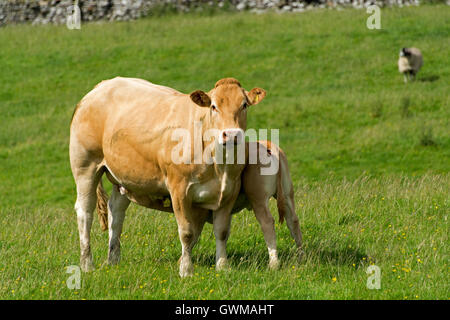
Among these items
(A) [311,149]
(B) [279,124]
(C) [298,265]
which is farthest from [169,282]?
(B) [279,124]

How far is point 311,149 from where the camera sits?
70.8 ft

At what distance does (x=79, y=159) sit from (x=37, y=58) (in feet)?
81.1

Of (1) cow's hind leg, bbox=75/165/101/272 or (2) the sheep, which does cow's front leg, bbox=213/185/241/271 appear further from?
(2) the sheep

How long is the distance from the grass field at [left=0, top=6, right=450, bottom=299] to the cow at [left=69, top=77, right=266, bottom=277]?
529mm

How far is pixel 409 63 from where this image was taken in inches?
1038

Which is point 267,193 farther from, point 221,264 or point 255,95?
point 255,95

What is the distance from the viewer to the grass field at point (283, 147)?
763 centimetres

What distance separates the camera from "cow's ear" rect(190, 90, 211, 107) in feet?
24.6

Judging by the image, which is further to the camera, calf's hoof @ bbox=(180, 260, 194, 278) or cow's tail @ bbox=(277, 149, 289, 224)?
cow's tail @ bbox=(277, 149, 289, 224)

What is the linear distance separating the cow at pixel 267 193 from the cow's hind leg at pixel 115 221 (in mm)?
1725

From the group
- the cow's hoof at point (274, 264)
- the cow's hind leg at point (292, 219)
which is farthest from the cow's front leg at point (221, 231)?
the cow's hind leg at point (292, 219)

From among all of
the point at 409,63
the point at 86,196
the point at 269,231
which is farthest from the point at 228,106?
the point at 409,63

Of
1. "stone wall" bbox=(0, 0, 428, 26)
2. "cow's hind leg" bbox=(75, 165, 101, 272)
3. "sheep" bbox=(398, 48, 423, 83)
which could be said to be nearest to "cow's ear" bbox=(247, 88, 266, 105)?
"cow's hind leg" bbox=(75, 165, 101, 272)

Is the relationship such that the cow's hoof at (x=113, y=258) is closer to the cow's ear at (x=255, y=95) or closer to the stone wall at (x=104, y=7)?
the cow's ear at (x=255, y=95)
